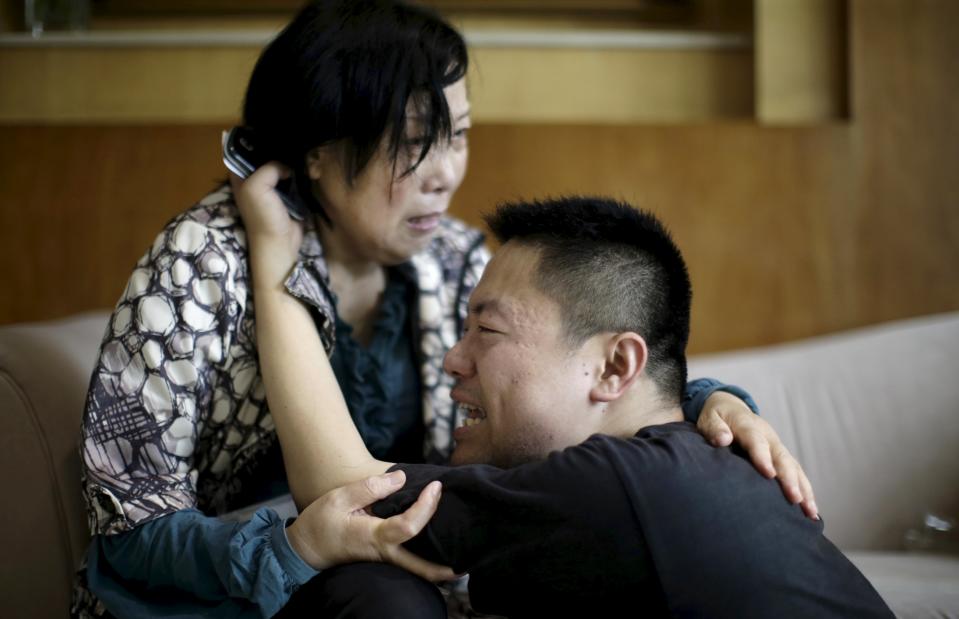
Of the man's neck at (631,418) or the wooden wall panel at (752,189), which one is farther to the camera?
the wooden wall panel at (752,189)

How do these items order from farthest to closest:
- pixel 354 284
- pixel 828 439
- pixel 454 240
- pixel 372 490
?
1. pixel 828 439
2. pixel 454 240
3. pixel 354 284
4. pixel 372 490

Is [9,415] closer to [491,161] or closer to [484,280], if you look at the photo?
[484,280]

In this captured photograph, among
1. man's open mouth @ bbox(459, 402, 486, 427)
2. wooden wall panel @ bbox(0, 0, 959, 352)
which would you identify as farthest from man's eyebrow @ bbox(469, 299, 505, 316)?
wooden wall panel @ bbox(0, 0, 959, 352)

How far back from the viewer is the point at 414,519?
954 millimetres

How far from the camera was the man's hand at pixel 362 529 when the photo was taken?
962 mm

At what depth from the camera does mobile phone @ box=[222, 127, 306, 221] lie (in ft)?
4.37

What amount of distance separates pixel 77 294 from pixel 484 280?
126 centimetres

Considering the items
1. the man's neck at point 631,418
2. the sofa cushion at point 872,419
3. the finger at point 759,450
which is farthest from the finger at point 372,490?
the sofa cushion at point 872,419

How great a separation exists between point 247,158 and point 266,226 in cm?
13

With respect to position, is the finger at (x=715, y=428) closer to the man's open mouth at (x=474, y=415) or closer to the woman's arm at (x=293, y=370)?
the man's open mouth at (x=474, y=415)

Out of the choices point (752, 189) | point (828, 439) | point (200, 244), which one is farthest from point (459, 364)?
point (752, 189)

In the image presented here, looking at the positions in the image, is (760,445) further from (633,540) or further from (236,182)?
(236,182)

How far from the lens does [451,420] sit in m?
1.46

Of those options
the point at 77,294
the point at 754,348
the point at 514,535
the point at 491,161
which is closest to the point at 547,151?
the point at 491,161
